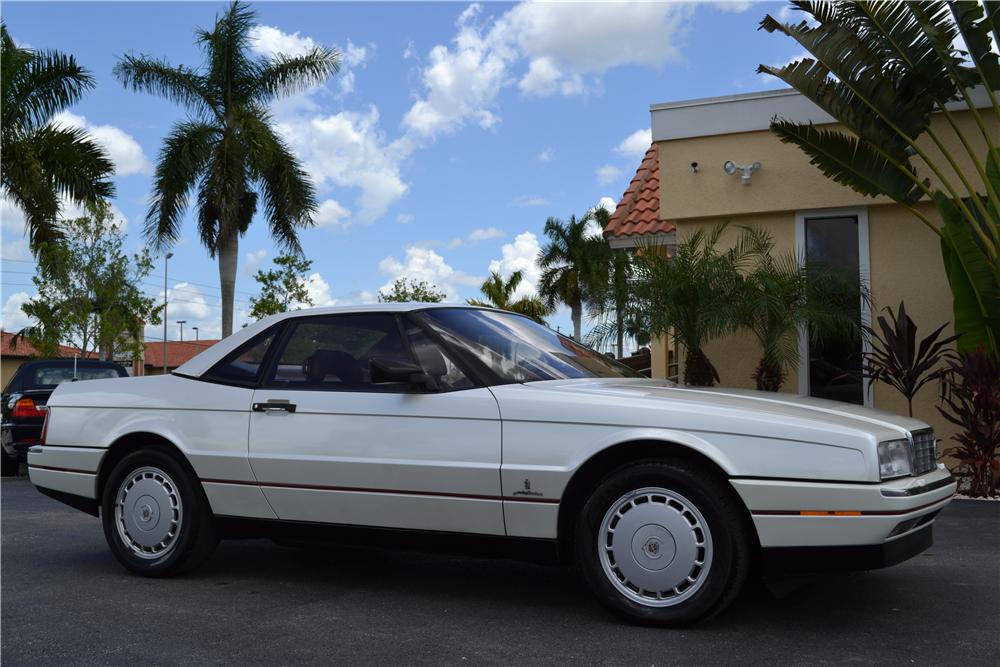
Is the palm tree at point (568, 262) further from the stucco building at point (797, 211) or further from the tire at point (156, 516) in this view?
the tire at point (156, 516)

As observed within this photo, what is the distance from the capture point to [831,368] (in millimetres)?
11484

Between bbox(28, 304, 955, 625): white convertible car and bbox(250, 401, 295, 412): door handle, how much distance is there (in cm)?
1

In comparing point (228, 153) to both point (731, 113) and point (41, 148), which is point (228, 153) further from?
point (731, 113)

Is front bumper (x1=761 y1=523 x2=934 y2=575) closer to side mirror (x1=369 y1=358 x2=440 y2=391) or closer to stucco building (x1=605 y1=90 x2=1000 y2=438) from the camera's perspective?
side mirror (x1=369 y1=358 x2=440 y2=391)

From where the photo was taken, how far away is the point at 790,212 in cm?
1170

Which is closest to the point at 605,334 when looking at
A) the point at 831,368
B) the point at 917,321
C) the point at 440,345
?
the point at 831,368

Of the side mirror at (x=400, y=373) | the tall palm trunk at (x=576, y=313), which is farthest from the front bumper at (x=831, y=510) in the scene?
the tall palm trunk at (x=576, y=313)

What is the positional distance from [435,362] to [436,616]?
4.05 feet

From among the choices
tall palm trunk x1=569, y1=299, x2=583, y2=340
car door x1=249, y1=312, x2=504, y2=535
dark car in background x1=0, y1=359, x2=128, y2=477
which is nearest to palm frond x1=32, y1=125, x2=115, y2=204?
dark car in background x1=0, y1=359, x2=128, y2=477

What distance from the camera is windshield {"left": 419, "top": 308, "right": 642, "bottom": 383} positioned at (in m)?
5.09

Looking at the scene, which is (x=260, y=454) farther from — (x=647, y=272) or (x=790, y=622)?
(x=647, y=272)

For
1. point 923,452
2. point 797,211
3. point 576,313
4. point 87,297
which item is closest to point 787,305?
point 797,211

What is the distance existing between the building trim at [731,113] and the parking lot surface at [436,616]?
6.37 m

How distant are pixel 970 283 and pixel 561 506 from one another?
6857 mm
